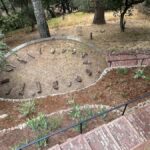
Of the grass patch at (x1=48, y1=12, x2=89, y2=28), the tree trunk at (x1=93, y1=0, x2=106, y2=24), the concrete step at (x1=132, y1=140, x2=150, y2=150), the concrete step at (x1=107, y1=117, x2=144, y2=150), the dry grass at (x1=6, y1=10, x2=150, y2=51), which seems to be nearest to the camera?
the concrete step at (x1=132, y1=140, x2=150, y2=150)

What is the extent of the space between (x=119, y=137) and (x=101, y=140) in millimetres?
423

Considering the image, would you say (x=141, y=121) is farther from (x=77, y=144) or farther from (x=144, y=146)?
(x=77, y=144)

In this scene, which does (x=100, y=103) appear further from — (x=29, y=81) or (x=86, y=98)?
(x=29, y=81)

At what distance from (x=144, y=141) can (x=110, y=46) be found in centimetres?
712

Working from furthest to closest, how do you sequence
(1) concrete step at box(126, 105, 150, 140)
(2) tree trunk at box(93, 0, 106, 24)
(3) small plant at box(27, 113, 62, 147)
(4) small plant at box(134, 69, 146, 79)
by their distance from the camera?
(2) tree trunk at box(93, 0, 106, 24)
(4) small plant at box(134, 69, 146, 79)
(3) small plant at box(27, 113, 62, 147)
(1) concrete step at box(126, 105, 150, 140)

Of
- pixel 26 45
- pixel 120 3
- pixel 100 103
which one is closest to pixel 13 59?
pixel 26 45

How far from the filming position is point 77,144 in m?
4.78

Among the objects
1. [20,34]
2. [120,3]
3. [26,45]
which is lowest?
Result: [20,34]

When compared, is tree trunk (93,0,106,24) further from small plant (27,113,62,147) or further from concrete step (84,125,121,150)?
concrete step (84,125,121,150)

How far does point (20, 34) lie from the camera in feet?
50.1

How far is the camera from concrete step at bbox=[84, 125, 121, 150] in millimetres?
4785

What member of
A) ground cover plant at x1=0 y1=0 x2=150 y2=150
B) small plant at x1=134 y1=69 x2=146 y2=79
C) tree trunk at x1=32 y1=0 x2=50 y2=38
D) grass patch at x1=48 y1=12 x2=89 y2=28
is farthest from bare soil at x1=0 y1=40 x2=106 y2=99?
grass patch at x1=48 y1=12 x2=89 y2=28

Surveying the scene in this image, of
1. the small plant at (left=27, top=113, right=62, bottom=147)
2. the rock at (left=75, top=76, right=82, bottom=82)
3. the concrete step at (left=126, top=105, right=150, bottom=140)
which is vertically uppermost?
the concrete step at (left=126, top=105, right=150, bottom=140)

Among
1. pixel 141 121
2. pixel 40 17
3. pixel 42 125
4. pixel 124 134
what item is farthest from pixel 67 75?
pixel 124 134
